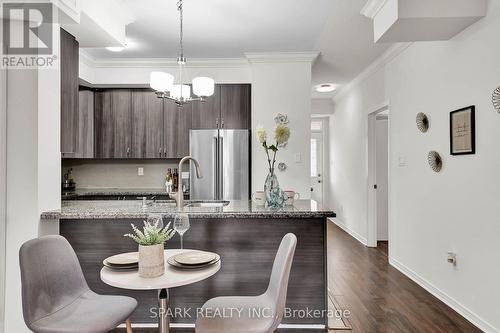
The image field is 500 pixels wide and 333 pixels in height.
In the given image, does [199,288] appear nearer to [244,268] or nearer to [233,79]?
[244,268]

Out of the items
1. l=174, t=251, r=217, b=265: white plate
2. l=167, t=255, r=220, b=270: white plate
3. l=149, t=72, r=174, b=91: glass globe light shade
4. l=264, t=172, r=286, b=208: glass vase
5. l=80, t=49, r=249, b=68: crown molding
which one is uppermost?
l=80, t=49, r=249, b=68: crown molding

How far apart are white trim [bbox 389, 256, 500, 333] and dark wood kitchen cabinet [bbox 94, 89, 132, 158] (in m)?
3.81

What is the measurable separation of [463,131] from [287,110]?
2.09 metres

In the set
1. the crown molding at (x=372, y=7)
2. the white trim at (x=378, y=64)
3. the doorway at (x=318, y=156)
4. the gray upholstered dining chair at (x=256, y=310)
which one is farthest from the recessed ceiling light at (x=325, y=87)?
the gray upholstered dining chair at (x=256, y=310)

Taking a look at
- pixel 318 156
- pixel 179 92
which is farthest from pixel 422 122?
pixel 318 156

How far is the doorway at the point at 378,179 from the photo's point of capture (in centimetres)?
500

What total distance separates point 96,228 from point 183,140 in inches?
86.4

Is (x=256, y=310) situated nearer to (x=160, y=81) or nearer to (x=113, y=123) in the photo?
(x=160, y=81)

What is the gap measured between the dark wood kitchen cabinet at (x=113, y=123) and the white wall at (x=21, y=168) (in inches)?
88.0

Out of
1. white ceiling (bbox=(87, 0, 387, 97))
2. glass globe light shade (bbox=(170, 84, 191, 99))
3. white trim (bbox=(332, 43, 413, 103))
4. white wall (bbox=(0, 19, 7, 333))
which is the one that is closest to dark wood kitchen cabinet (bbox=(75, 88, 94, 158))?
white ceiling (bbox=(87, 0, 387, 97))

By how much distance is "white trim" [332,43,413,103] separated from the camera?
3893 millimetres

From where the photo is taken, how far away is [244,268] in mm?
2426

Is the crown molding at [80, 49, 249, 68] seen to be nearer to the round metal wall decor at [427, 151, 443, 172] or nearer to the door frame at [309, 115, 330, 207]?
the round metal wall decor at [427, 151, 443, 172]

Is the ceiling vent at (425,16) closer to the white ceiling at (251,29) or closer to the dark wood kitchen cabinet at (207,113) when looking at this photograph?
the white ceiling at (251,29)
